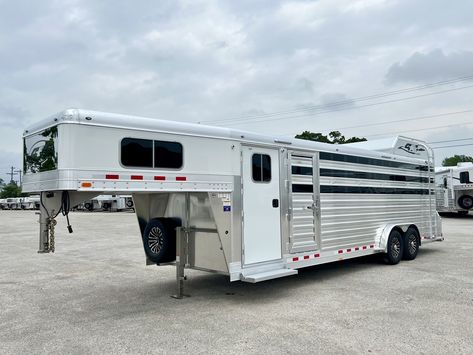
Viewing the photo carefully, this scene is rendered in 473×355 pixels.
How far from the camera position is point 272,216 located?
6547 mm

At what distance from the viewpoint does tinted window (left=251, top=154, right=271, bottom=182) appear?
6.43m

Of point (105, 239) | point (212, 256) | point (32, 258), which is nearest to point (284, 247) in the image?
point (212, 256)

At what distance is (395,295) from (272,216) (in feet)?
7.28

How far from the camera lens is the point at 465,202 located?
2380cm

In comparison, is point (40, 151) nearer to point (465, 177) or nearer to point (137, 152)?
point (137, 152)

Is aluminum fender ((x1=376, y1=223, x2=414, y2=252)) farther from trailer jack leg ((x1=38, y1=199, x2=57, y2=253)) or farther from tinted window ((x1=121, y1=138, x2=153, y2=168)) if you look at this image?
trailer jack leg ((x1=38, y1=199, x2=57, y2=253))

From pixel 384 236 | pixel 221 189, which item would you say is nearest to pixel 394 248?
pixel 384 236

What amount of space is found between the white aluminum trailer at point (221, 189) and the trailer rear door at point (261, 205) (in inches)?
0.6

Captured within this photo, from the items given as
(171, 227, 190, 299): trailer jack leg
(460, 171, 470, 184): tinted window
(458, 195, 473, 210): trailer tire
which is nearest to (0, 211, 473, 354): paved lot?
(171, 227, 190, 299): trailer jack leg

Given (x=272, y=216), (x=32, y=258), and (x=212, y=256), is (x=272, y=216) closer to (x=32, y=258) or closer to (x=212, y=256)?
(x=212, y=256)

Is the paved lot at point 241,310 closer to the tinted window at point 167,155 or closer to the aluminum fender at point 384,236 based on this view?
the aluminum fender at point 384,236

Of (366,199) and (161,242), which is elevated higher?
(366,199)

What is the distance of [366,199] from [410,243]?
2049mm

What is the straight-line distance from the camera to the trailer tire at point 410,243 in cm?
948
